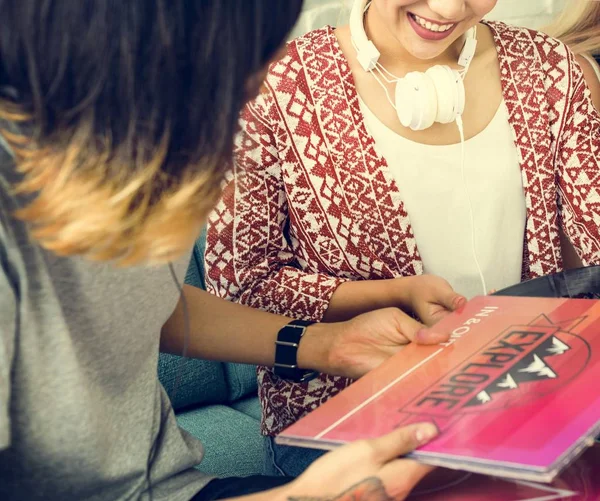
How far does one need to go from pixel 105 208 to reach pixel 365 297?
21.9 inches

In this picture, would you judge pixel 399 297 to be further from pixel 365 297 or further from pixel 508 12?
pixel 508 12

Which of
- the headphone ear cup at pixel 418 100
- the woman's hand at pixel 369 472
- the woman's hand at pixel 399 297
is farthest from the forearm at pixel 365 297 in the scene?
the woman's hand at pixel 369 472

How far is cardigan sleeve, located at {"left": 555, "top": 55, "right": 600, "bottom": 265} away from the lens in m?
1.14

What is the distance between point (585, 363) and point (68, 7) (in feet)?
1.64

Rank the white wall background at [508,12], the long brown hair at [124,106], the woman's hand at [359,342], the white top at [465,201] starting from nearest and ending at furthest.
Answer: the long brown hair at [124,106]
the woman's hand at [359,342]
the white top at [465,201]
the white wall background at [508,12]

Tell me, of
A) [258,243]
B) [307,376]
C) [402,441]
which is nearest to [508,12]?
[258,243]

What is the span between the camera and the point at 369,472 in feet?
1.93

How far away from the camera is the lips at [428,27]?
1068mm

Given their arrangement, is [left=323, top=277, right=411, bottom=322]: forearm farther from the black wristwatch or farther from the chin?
the chin

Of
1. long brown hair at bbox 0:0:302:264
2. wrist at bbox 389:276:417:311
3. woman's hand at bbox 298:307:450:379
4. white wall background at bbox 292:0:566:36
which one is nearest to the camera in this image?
long brown hair at bbox 0:0:302:264

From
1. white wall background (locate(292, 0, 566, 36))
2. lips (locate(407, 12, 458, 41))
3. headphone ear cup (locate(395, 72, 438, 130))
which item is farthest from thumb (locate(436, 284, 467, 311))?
white wall background (locate(292, 0, 566, 36))

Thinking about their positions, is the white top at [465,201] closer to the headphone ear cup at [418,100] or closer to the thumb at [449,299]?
the headphone ear cup at [418,100]

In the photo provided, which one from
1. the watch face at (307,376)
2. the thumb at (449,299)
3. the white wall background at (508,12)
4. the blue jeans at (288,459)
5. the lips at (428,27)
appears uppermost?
the white wall background at (508,12)

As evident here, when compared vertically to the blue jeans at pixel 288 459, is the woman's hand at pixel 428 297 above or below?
above
